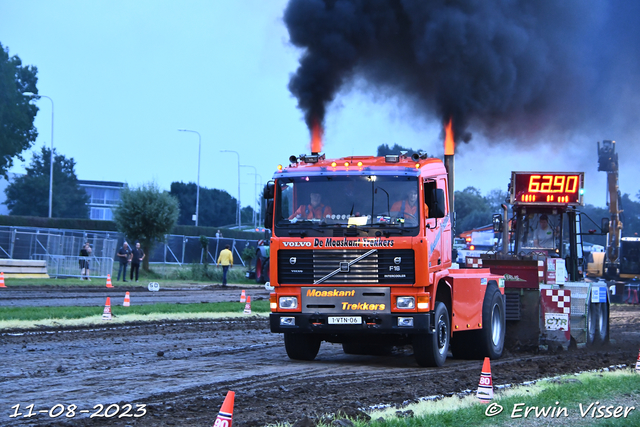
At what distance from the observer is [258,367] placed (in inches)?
463

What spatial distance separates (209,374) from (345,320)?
83.8 inches

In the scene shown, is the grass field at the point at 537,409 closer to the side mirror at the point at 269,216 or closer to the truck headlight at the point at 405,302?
the truck headlight at the point at 405,302

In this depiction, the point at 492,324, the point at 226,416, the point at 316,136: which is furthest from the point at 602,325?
the point at 226,416

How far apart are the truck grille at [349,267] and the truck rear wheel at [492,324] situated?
2.92 meters

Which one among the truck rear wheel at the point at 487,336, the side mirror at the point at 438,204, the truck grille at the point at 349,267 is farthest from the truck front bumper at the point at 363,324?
the truck rear wheel at the point at 487,336

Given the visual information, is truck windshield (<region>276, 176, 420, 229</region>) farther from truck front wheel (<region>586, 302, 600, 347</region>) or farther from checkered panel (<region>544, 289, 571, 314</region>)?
truck front wheel (<region>586, 302, 600, 347</region>)

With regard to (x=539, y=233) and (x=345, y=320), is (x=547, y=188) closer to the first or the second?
(x=539, y=233)

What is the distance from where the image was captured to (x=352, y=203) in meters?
11.9

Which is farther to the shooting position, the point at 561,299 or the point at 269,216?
the point at 561,299

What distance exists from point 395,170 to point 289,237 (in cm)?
183

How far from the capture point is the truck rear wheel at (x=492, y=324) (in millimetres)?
13719

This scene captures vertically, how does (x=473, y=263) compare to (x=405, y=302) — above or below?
above

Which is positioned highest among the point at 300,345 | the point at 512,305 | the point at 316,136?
the point at 316,136

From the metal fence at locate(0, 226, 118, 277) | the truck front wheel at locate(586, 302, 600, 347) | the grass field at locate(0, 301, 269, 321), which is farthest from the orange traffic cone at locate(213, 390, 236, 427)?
the metal fence at locate(0, 226, 118, 277)
